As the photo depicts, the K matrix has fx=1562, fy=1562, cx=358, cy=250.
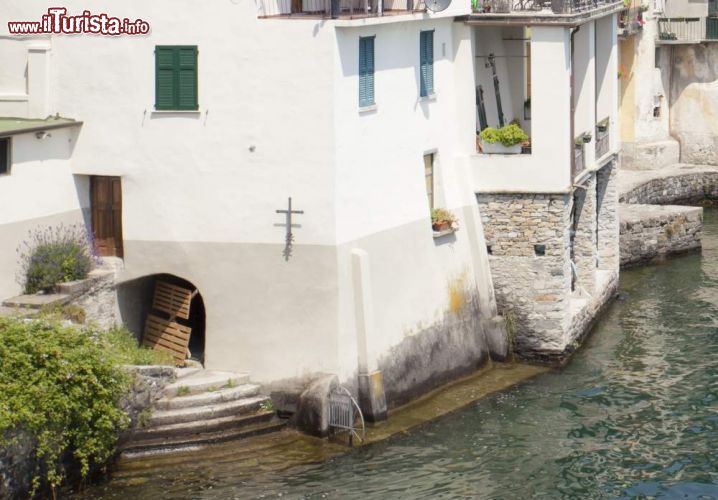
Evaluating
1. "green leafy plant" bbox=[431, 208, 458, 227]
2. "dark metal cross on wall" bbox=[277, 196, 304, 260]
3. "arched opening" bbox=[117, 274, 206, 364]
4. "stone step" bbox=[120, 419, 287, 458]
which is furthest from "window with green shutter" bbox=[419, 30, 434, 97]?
"stone step" bbox=[120, 419, 287, 458]

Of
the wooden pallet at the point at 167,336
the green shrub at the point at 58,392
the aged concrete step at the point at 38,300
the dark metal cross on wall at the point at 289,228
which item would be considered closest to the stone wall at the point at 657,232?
the wooden pallet at the point at 167,336

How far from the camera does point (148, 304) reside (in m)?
30.8

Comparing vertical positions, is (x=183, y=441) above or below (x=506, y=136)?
below

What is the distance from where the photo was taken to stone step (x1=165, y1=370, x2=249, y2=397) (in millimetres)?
27562

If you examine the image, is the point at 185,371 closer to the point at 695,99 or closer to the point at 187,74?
the point at 187,74

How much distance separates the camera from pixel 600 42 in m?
39.9

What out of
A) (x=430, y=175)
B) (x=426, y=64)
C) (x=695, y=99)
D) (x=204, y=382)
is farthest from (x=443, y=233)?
(x=695, y=99)

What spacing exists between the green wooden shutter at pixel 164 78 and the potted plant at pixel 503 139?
7.86 metres

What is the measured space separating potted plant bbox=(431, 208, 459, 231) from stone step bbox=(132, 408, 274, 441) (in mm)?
6048

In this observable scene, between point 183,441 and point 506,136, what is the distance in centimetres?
1052

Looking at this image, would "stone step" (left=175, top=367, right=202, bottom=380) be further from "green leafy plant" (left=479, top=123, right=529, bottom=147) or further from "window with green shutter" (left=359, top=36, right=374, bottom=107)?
"green leafy plant" (left=479, top=123, right=529, bottom=147)

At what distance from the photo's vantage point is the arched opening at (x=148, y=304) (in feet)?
98.6

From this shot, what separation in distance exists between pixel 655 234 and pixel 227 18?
20712 mm

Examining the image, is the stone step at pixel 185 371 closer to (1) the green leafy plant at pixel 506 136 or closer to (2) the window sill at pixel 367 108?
(2) the window sill at pixel 367 108
